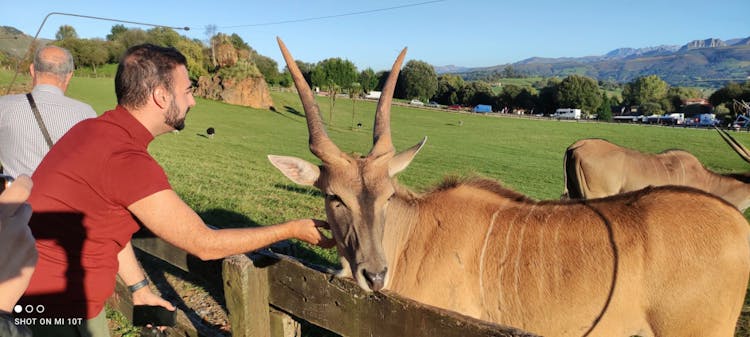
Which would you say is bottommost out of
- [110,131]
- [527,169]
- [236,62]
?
[527,169]

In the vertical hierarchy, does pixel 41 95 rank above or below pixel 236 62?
below

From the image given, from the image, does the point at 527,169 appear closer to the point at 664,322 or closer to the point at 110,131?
the point at 664,322

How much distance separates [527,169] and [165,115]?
2522 centimetres

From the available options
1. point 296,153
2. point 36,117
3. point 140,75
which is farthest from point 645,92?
point 140,75

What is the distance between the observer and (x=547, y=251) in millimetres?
3760

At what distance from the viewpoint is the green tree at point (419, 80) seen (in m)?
109

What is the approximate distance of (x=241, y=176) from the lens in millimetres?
16312

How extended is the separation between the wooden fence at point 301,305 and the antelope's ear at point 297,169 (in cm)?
84

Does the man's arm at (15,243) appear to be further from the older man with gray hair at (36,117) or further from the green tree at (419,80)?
the green tree at (419,80)

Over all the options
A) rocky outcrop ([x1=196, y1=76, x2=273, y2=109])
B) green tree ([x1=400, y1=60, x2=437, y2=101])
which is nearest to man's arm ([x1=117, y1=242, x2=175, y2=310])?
rocky outcrop ([x1=196, y1=76, x2=273, y2=109])

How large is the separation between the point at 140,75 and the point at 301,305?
1745 millimetres

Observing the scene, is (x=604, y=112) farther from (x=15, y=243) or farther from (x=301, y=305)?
(x=15, y=243)

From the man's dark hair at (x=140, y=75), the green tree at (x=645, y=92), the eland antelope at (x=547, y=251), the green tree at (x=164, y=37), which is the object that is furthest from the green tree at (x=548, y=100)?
the man's dark hair at (x=140, y=75)

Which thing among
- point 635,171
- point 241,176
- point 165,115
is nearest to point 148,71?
point 165,115
